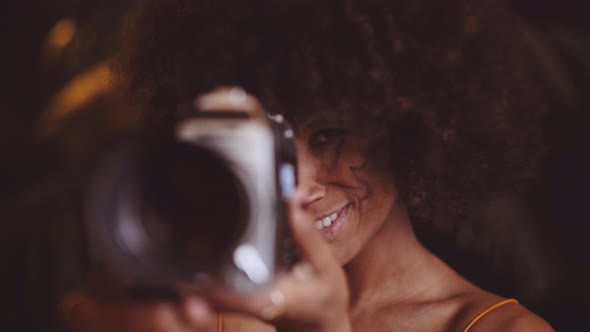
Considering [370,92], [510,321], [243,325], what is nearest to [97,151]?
[243,325]

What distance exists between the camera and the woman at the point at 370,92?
69 centimetres

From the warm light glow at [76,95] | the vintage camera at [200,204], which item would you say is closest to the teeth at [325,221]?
the vintage camera at [200,204]

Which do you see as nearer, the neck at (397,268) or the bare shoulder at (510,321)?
the bare shoulder at (510,321)

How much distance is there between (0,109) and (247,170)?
1350 mm

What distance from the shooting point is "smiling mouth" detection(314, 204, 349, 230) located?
71 cm

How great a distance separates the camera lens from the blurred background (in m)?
0.73

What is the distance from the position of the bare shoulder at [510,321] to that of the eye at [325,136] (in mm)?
252

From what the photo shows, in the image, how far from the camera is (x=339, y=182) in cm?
71

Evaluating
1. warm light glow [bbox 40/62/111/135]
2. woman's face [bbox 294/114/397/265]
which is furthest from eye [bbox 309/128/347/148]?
warm light glow [bbox 40/62/111/135]

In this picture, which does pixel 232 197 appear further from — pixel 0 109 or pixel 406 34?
pixel 0 109

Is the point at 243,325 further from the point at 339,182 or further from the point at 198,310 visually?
the point at 198,310

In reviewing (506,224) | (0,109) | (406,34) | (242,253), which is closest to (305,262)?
(242,253)

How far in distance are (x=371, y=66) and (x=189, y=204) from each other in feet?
0.93

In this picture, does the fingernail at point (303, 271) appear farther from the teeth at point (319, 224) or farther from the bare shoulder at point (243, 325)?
the bare shoulder at point (243, 325)
